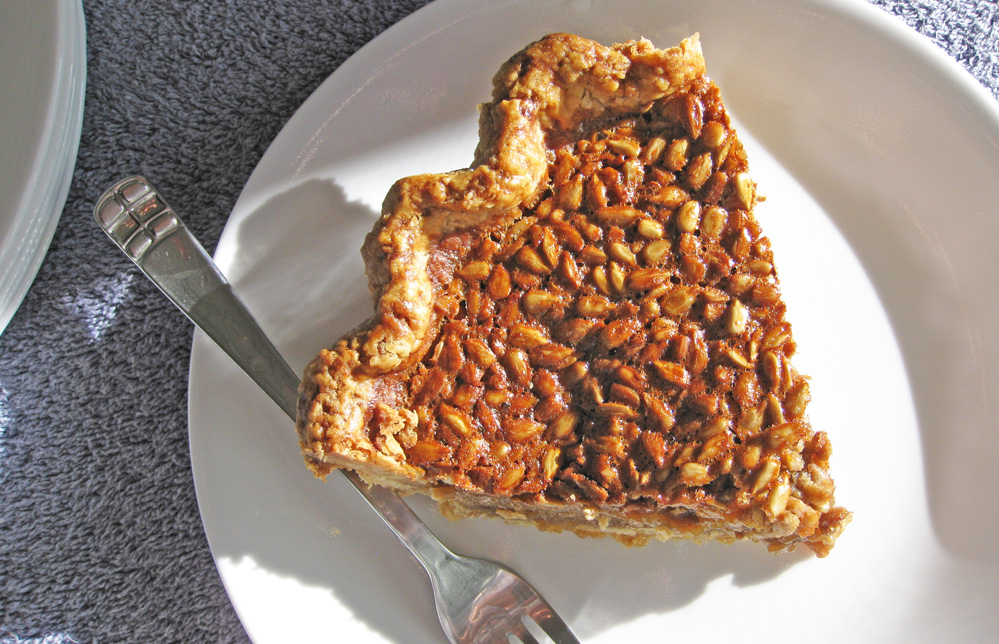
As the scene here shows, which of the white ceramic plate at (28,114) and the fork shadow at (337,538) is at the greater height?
the white ceramic plate at (28,114)

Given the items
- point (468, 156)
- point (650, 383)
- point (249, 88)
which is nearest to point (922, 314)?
point (650, 383)

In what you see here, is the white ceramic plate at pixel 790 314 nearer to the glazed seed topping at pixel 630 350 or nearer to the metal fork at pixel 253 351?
the metal fork at pixel 253 351

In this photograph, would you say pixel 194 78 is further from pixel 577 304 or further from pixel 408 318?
pixel 577 304

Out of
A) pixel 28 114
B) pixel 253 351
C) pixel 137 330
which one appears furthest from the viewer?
pixel 137 330

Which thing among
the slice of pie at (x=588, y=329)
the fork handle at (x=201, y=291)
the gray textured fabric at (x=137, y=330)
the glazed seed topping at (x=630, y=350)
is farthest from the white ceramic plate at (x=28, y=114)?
the glazed seed topping at (x=630, y=350)

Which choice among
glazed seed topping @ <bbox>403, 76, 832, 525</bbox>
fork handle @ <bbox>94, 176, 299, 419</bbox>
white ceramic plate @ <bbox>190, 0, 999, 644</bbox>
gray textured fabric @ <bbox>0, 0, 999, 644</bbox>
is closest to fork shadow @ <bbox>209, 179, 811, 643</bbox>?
white ceramic plate @ <bbox>190, 0, 999, 644</bbox>

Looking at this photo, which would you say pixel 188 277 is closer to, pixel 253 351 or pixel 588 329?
pixel 253 351

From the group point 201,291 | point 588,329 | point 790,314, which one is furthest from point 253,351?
point 790,314
